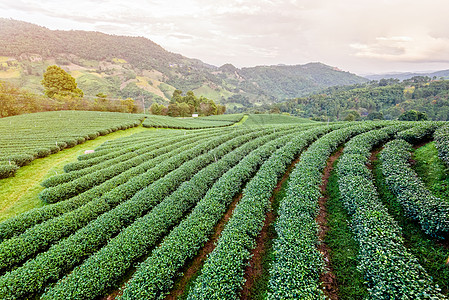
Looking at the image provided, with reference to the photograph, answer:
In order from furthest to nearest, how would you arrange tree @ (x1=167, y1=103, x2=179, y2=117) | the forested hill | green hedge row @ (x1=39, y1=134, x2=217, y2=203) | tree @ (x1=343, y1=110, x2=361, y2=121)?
the forested hill, tree @ (x1=167, y1=103, x2=179, y2=117), tree @ (x1=343, y1=110, x2=361, y2=121), green hedge row @ (x1=39, y1=134, x2=217, y2=203)

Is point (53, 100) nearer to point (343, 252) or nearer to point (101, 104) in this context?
point (101, 104)

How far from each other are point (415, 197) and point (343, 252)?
3.51 m

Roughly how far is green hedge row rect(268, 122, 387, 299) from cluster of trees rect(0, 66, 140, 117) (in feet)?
159

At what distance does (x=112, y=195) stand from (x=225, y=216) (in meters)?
6.72

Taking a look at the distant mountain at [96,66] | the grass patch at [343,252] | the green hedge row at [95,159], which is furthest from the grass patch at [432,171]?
the distant mountain at [96,66]

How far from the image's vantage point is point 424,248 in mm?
5938

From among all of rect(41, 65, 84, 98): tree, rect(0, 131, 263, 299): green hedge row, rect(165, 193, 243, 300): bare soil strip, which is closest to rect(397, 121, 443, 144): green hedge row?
rect(165, 193, 243, 300): bare soil strip

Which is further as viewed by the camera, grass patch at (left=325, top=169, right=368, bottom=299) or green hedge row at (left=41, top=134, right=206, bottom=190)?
green hedge row at (left=41, top=134, right=206, bottom=190)

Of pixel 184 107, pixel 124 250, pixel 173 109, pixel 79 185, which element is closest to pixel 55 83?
pixel 173 109

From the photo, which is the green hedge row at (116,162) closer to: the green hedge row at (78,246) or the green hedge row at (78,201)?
the green hedge row at (78,201)

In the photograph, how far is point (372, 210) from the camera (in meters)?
6.84

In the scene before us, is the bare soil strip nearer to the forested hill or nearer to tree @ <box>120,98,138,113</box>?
tree @ <box>120,98,138,113</box>

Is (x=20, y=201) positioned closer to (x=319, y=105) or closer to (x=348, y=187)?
(x=348, y=187)

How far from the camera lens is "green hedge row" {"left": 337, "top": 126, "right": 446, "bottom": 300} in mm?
4395
